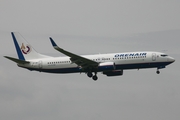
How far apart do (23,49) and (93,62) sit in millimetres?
15903

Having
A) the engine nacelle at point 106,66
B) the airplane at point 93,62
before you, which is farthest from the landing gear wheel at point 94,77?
the engine nacelle at point 106,66

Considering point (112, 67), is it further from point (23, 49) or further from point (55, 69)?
point (23, 49)

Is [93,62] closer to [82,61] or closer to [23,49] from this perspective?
[82,61]

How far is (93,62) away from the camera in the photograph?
74688mm

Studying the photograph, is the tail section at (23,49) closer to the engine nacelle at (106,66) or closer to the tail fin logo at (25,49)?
the tail fin logo at (25,49)

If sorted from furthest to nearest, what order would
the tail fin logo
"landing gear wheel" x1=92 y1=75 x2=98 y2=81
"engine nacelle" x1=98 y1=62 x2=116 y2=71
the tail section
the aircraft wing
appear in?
the tail fin logo
the tail section
"landing gear wheel" x1=92 y1=75 x2=98 y2=81
"engine nacelle" x1=98 y1=62 x2=116 y2=71
the aircraft wing

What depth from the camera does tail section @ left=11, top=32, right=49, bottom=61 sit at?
271 feet

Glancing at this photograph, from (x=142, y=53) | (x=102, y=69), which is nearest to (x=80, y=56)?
(x=102, y=69)

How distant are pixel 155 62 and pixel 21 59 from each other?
24882mm

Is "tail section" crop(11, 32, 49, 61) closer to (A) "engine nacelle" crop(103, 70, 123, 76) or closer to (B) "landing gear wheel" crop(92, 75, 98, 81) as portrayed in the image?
(B) "landing gear wheel" crop(92, 75, 98, 81)

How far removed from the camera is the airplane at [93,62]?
73688 mm

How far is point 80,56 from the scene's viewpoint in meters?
73.6

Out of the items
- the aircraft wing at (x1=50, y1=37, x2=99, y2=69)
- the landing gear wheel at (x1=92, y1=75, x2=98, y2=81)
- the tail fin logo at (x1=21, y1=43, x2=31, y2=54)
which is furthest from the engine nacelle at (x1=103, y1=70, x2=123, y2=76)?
the tail fin logo at (x1=21, y1=43, x2=31, y2=54)

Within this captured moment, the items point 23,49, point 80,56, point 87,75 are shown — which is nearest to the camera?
point 80,56
